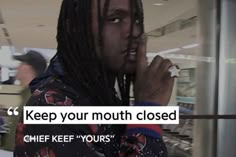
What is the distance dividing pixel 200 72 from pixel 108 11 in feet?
3.57

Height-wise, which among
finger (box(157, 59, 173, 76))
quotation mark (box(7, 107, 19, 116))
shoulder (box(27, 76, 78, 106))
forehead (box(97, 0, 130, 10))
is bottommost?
quotation mark (box(7, 107, 19, 116))

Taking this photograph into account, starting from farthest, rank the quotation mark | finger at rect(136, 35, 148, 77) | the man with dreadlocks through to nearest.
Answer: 1. the quotation mark
2. finger at rect(136, 35, 148, 77)
3. the man with dreadlocks

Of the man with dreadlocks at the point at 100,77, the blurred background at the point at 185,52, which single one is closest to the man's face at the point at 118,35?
the man with dreadlocks at the point at 100,77

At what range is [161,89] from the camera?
1089 mm

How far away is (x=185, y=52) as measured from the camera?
197 centimetres

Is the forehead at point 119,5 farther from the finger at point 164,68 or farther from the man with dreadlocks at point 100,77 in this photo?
the finger at point 164,68

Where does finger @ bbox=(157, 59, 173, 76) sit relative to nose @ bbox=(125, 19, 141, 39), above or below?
below

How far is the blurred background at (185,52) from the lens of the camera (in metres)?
1.67

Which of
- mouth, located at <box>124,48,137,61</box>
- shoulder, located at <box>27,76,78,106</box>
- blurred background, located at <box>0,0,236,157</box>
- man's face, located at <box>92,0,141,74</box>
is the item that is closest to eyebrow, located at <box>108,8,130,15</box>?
man's face, located at <box>92,0,141,74</box>

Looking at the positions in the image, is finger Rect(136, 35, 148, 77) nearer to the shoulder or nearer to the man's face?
the man's face

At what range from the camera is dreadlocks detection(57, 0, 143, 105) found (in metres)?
1.06

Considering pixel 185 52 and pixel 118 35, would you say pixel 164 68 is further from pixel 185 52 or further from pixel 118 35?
pixel 185 52

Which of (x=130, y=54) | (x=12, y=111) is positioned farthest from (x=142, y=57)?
(x=12, y=111)

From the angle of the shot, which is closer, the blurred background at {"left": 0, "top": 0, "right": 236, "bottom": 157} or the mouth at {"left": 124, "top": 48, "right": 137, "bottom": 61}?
the mouth at {"left": 124, "top": 48, "right": 137, "bottom": 61}
